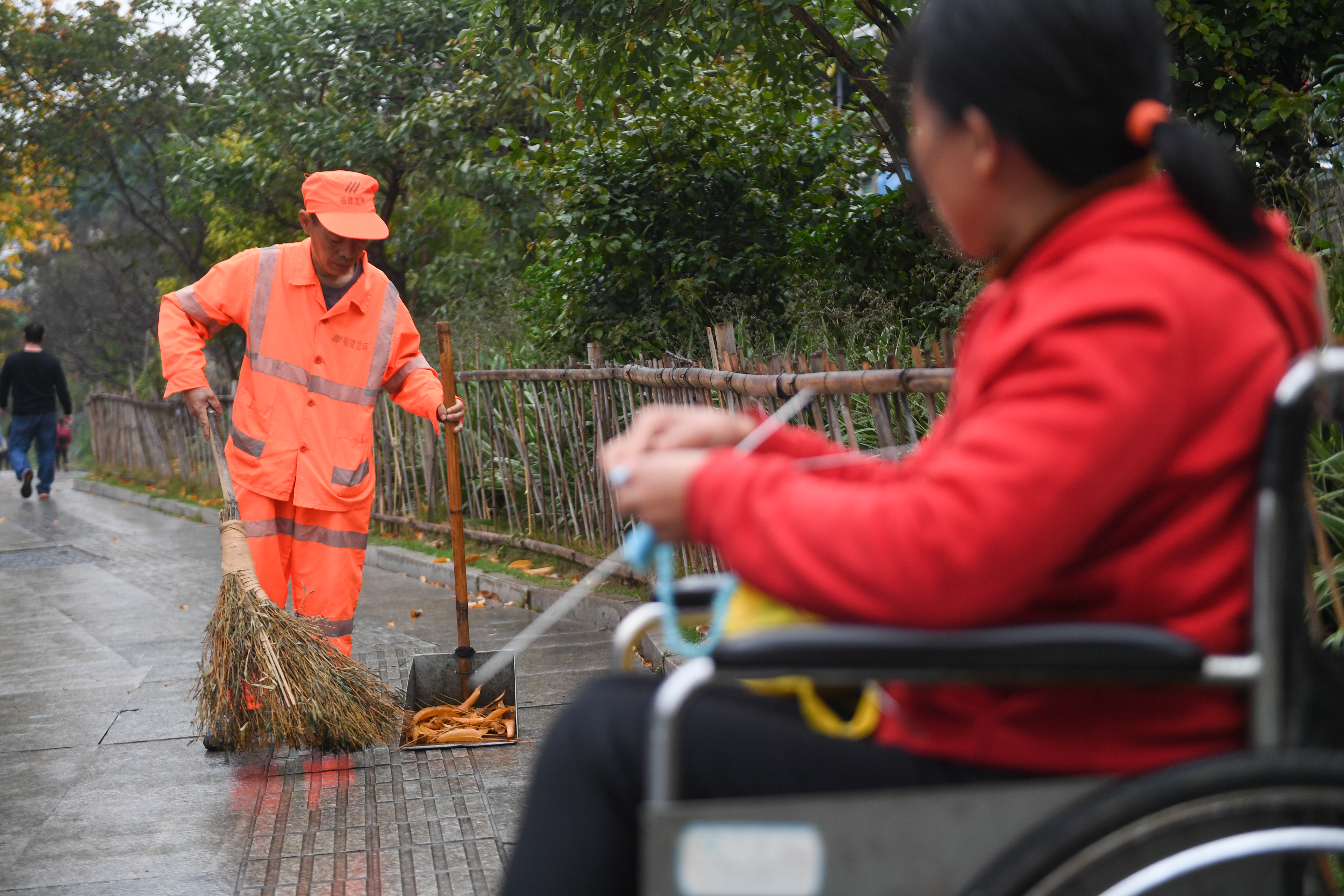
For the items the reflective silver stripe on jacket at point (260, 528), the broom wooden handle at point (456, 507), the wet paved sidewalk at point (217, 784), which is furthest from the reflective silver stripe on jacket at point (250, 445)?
the wet paved sidewalk at point (217, 784)

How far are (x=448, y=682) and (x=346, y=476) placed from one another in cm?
87

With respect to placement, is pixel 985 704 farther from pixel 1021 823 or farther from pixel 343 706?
pixel 343 706

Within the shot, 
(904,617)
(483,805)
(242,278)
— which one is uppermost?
(242,278)

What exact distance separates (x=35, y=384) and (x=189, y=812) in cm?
1410

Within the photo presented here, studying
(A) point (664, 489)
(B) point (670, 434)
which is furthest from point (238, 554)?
(A) point (664, 489)

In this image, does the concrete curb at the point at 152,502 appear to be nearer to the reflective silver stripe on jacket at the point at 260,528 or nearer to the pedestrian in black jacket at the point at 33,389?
the pedestrian in black jacket at the point at 33,389

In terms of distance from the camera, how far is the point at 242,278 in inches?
187

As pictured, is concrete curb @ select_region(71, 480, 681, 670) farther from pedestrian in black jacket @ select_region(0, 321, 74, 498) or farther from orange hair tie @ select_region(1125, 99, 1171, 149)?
pedestrian in black jacket @ select_region(0, 321, 74, 498)

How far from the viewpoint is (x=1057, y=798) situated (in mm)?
1399

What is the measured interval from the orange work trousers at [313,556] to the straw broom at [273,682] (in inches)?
7.0

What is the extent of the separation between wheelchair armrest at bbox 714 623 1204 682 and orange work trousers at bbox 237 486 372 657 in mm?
3699

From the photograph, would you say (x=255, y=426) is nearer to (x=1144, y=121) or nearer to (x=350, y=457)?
(x=350, y=457)

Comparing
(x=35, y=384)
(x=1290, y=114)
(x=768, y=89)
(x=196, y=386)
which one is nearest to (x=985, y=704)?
(x=196, y=386)

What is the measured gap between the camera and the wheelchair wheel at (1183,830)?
4.33 feet
